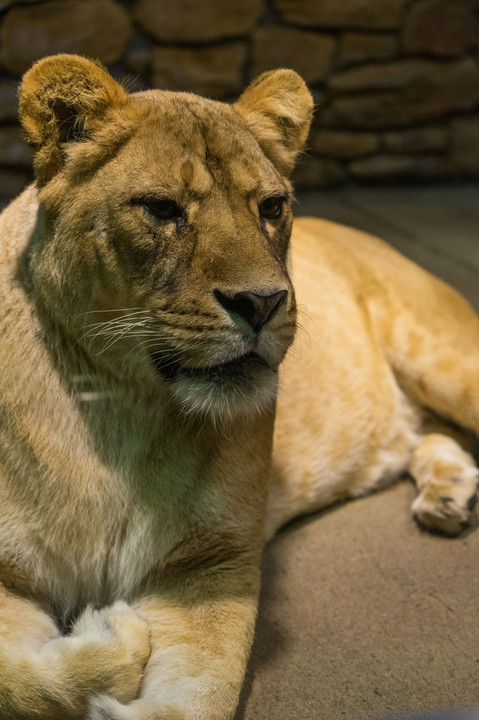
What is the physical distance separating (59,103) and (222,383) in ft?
1.87

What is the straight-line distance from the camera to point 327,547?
7.21 feet

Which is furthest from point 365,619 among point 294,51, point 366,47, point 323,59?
point 366,47

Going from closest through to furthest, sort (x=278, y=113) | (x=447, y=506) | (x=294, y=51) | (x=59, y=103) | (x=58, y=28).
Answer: (x=59, y=103)
(x=278, y=113)
(x=447, y=506)
(x=58, y=28)
(x=294, y=51)

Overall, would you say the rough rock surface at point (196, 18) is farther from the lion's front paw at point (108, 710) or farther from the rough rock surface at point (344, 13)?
the lion's front paw at point (108, 710)

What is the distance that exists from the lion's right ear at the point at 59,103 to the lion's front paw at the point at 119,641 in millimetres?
826

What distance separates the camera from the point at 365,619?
1886mm

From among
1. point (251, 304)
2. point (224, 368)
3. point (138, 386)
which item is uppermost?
point (251, 304)

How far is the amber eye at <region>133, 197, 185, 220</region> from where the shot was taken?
4.85 feet

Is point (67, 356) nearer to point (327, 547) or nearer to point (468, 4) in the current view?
point (327, 547)

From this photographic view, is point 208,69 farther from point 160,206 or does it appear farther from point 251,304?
point 251,304

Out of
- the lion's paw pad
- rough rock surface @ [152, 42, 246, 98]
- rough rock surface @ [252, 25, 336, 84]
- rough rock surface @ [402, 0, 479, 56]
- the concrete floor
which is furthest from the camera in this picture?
rough rock surface @ [402, 0, 479, 56]

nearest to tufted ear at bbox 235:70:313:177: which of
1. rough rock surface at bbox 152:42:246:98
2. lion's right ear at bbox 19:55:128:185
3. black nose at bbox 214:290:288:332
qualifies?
lion's right ear at bbox 19:55:128:185

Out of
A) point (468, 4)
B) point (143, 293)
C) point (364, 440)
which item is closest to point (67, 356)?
point (143, 293)

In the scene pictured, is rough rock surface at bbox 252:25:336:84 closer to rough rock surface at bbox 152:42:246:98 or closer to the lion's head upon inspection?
rough rock surface at bbox 152:42:246:98
